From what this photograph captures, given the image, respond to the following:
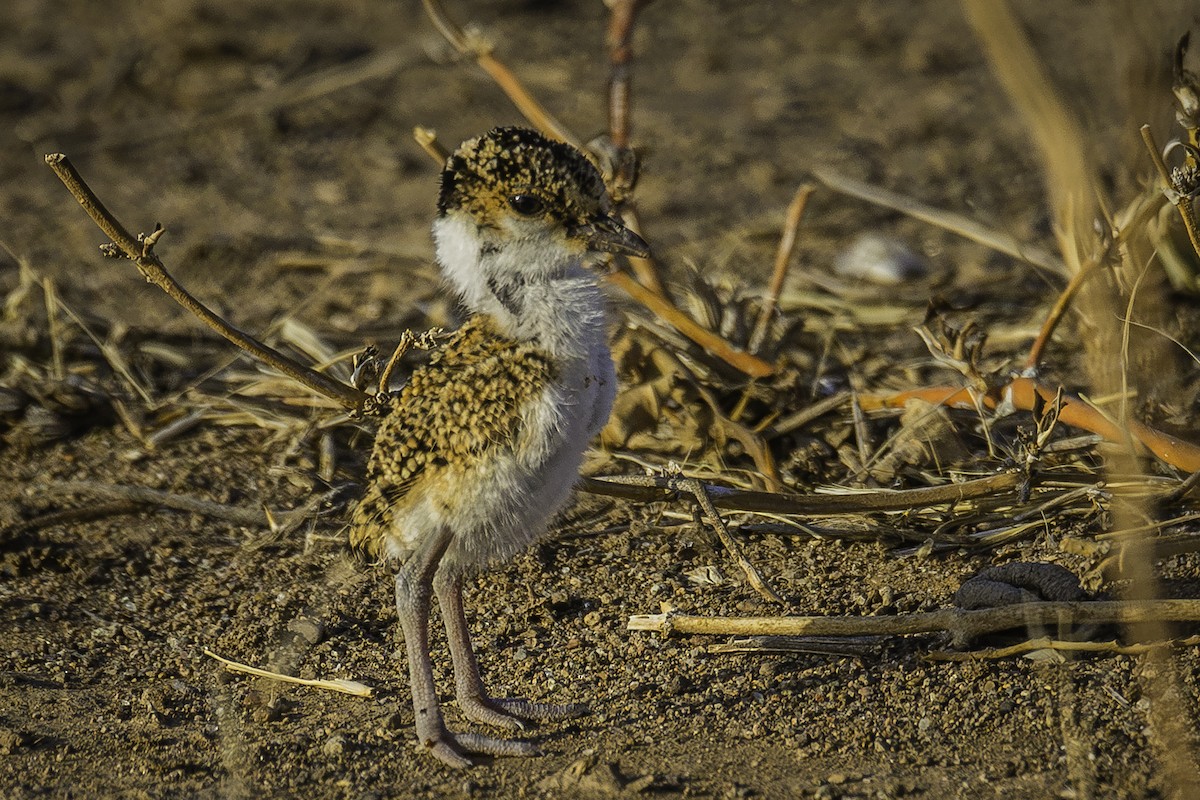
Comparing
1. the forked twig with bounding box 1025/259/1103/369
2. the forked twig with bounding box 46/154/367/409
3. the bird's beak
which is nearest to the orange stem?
the forked twig with bounding box 1025/259/1103/369

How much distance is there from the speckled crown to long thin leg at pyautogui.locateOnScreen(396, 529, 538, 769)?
2.71 ft

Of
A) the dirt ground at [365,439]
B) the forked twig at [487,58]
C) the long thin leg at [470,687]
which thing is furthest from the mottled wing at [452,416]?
the forked twig at [487,58]

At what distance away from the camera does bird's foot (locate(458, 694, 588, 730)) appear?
3566mm

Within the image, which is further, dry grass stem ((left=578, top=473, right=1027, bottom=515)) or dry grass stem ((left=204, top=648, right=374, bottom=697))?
dry grass stem ((left=578, top=473, right=1027, bottom=515))

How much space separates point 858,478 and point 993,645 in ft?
3.04

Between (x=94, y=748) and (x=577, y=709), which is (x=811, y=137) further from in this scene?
(x=94, y=748)

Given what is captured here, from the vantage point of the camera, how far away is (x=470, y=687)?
362cm

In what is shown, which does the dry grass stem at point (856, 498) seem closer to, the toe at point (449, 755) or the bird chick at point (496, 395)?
the bird chick at point (496, 395)

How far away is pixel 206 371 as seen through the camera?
220 inches

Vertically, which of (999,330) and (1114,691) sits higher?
(999,330)

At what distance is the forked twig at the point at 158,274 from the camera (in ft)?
11.0

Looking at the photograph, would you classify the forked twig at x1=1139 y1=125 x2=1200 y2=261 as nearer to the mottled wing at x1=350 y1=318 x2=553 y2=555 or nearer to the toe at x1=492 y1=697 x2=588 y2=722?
the mottled wing at x1=350 y1=318 x2=553 y2=555

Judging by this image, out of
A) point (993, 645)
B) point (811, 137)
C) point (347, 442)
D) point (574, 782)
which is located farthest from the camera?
point (811, 137)

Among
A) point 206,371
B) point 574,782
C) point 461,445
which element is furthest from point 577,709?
point 206,371
